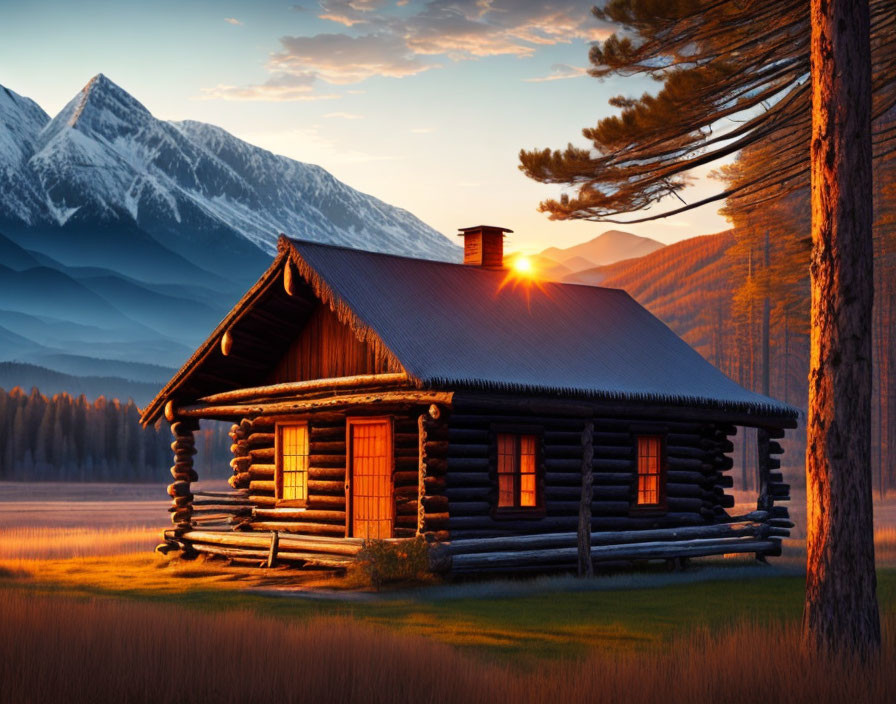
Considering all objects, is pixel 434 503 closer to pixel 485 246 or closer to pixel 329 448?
pixel 329 448

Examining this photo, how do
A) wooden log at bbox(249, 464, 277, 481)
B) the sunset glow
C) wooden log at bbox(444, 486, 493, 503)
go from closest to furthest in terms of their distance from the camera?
wooden log at bbox(444, 486, 493, 503) → wooden log at bbox(249, 464, 277, 481) → the sunset glow

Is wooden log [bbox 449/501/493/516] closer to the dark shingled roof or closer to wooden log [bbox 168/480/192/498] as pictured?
the dark shingled roof

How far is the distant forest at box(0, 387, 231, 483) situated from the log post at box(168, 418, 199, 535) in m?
82.3

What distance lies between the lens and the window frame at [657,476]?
2478 centimetres

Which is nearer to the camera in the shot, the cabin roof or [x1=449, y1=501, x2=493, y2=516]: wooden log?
the cabin roof

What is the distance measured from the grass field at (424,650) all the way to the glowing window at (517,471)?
3.13 m

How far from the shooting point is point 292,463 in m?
25.0

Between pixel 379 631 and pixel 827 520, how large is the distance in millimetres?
4763

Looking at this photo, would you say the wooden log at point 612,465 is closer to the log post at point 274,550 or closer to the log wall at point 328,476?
the log wall at point 328,476

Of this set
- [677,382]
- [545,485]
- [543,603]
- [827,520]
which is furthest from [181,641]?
[677,382]

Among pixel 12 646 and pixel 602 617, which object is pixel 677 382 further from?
pixel 12 646

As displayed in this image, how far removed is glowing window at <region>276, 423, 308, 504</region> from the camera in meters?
24.7

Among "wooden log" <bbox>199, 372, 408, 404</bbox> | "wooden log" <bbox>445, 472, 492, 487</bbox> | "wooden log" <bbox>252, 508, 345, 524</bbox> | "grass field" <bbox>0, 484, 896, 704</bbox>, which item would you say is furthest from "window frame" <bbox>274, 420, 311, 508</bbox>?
"grass field" <bbox>0, 484, 896, 704</bbox>

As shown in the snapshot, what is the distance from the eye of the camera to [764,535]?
2575 cm
